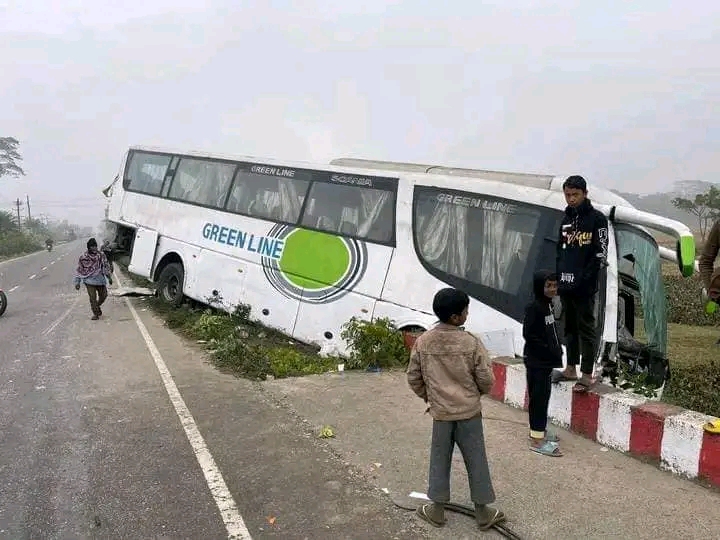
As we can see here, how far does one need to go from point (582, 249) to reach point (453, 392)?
78.5 inches

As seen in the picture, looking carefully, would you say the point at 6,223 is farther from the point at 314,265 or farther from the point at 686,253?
the point at 686,253

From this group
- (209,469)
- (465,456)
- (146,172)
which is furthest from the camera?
(146,172)

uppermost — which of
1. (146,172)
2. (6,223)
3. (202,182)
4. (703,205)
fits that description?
(703,205)

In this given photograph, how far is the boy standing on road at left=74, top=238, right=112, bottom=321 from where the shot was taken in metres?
11.6

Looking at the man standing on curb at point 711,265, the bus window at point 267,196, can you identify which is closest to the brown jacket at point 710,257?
the man standing on curb at point 711,265

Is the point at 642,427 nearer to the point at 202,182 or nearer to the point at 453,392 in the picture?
the point at 453,392

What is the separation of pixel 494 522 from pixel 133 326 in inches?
346

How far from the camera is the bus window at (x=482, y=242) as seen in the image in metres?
6.74

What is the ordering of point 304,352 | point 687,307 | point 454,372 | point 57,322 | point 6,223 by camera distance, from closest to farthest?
point 454,372, point 304,352, point 57,322, point 687,307, point 6,223

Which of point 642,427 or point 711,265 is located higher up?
point 711,265

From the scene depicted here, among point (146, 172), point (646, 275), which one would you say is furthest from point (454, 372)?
point (146, 172)

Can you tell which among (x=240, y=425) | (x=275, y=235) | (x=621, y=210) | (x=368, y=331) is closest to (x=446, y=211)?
(x=368, y=331)

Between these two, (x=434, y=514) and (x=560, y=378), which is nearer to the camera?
(x=434, y=514)

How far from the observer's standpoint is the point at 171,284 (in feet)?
40.0
